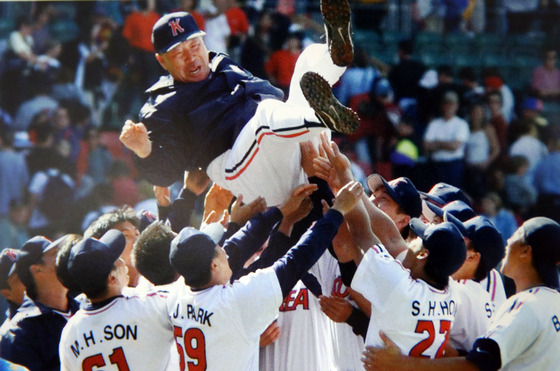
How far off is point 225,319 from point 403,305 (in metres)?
0.71

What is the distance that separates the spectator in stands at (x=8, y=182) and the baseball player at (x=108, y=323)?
467cm

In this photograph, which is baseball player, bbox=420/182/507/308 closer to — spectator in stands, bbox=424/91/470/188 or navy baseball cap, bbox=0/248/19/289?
navy baseball cap, bbox=0/248/19/289

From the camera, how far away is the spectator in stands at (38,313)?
4.31m

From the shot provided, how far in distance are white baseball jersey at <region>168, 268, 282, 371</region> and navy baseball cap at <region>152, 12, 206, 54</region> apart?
4.68ft

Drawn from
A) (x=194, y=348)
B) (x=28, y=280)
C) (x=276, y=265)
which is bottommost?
(x=28, y=280)

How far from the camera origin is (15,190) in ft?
28.0

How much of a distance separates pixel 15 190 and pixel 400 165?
11.9ft

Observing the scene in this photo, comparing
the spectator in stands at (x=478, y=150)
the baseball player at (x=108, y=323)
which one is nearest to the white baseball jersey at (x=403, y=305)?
the baseball player at (x=108, y=323)

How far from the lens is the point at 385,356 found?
3.80 m

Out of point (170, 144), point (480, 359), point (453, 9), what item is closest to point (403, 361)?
point (480, 359)

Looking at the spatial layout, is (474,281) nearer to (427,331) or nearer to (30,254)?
(427,331)

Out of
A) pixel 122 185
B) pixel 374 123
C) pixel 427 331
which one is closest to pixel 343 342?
pixel 427 331

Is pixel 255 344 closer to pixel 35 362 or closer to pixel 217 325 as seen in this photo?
pixel 217 325

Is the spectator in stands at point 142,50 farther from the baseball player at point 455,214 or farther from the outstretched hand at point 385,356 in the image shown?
the outstretched hand at point 385,356
